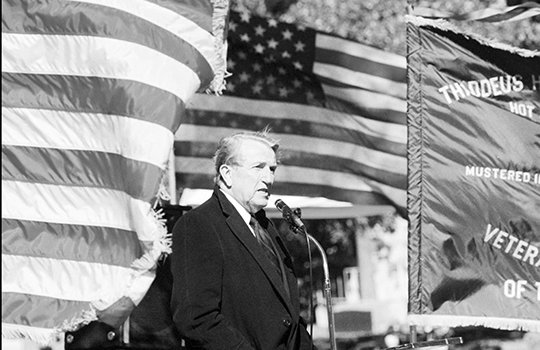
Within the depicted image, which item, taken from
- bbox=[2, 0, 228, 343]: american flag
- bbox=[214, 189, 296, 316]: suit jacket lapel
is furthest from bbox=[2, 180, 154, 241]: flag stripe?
bbox=[214, 189, 296, 316]: suit jacket lapel

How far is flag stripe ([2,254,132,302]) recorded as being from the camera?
6.26m

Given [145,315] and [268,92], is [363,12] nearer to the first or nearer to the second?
[268,92]

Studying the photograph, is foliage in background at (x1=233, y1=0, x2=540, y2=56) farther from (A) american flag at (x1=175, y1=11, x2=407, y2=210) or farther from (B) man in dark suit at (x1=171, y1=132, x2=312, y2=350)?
(B) man in dark suit at (x1=171, y1=132, x2=312, y2=350)

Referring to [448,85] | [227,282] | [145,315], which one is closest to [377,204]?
[448,85]

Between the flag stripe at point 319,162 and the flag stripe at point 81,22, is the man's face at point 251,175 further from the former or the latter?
the flag stripe at point 319,162

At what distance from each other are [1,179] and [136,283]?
3.02 ft

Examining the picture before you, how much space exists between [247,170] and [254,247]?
0.42m

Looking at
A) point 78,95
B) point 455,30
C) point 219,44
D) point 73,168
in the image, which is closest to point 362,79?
point 455,30

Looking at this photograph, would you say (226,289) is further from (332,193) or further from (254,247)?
(332,193)

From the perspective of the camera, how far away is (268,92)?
9266 mm

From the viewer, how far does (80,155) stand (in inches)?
253

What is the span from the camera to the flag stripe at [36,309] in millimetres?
6215

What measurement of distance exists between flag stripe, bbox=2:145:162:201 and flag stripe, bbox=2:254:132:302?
43cm

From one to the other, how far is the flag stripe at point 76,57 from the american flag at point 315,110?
2.67 metres
